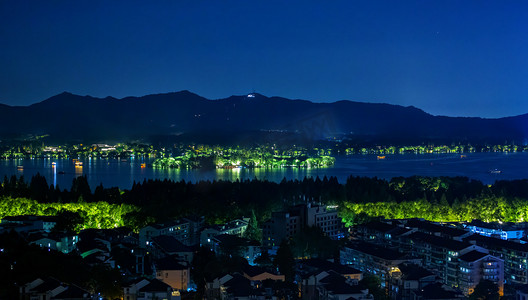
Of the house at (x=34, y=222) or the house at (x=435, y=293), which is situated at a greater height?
the house at (x=34, y=222)

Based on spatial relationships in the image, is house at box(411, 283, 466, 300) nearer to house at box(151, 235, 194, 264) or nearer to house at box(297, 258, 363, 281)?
house at box(297, 258, 363, 281)

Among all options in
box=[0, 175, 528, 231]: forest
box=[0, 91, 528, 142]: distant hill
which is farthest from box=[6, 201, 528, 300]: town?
box=[0, 91, 528, 142]: distant hill

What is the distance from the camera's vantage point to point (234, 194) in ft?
41.0

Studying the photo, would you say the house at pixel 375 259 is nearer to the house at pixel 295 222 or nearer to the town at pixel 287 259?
the town at pixel 287 259

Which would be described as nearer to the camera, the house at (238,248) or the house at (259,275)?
the house at (259,275)

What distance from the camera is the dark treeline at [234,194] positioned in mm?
9953

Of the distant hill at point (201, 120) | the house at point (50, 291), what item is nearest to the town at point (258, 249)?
the house at point (50, 291)

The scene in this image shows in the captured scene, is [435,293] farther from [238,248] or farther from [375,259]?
[238,248]

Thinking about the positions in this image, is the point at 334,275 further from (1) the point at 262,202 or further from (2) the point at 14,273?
(1) the point at 262,202

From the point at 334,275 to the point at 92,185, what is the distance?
14.0m

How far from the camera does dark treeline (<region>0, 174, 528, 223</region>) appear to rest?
995cm

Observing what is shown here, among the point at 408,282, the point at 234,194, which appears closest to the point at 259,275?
the point at 408,282

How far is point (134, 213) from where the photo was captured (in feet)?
30.7

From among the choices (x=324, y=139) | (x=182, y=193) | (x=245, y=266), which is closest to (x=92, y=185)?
(x=182, y=193)
